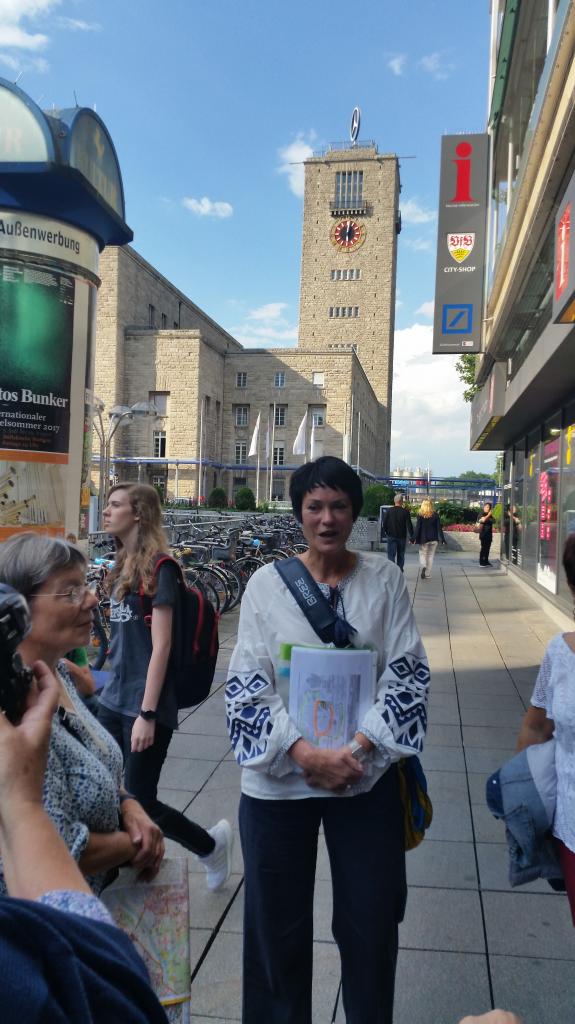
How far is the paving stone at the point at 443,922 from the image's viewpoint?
9.98ft

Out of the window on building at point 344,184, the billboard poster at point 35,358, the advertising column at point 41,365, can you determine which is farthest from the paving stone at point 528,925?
the window on building at point 344,184

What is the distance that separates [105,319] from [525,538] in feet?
140

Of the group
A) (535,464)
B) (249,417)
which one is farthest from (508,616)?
(249,417)

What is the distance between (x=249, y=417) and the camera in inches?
2520

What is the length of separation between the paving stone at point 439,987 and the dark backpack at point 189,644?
1325 mm

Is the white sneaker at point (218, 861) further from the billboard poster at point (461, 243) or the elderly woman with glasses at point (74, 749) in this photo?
the billboard poster at point (461, 243)

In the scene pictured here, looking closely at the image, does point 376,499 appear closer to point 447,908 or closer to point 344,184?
point 447,908

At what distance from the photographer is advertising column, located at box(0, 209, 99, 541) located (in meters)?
6.35

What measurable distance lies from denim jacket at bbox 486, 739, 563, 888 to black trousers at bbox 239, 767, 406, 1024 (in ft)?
1.10

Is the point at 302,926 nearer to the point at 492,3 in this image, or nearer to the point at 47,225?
the point at 47,225

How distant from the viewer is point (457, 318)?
1309cm

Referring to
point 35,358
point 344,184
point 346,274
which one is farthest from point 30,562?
point 344,184

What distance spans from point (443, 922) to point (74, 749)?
7.73 feet

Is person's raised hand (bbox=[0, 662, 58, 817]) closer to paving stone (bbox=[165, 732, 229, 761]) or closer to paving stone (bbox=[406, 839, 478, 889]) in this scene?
paving stone (bbox=[406, 839, 478, 889])
